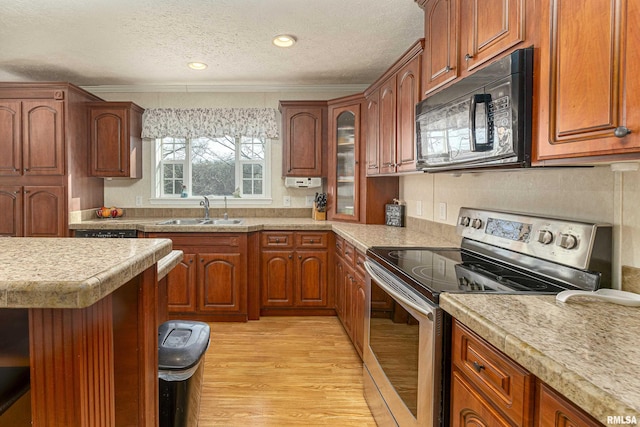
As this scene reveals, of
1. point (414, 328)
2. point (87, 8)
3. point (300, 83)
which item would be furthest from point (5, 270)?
point (300, 83)

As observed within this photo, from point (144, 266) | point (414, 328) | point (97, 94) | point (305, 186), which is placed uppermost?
point (97, 94)

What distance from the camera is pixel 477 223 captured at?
2.06 m

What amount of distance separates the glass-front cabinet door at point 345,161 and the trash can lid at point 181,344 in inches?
85.6

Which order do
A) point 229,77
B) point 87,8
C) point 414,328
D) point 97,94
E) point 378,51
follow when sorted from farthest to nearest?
point 97,94, point 229,77, point 378,51, point 87,8, point 414,328

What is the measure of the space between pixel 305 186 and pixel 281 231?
71 centimetres

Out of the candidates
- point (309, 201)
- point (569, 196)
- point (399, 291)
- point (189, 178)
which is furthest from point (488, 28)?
point (189, 178)

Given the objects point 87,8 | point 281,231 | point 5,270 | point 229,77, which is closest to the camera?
point 5,270

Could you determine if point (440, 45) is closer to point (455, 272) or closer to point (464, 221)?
point (464, 221)

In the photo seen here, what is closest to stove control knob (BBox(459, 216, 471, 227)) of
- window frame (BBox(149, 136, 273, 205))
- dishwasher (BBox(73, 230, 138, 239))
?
window frame (BBox(149, 136, 273, 205))

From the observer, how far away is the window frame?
4367 millimetres

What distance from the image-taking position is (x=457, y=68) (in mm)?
1818

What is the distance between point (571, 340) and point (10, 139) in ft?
15.0

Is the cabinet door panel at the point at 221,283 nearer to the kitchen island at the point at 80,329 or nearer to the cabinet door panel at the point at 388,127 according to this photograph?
the cabinet door panel at the point at 388,127

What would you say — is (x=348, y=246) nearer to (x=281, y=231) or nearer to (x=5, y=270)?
(x=281, y=231)
